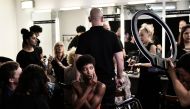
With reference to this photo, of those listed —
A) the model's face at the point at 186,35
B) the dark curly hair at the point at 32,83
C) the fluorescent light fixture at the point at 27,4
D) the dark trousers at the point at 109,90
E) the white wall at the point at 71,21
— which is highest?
the fluorescent light fixture at the point at 27,4

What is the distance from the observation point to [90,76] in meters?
2.45

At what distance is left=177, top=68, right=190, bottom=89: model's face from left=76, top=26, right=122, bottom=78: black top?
4.73 feet

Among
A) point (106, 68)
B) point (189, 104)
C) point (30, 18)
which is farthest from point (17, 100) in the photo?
point (30, 18)

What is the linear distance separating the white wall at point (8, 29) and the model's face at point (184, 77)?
6.99m

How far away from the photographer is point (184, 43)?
3.05 meters

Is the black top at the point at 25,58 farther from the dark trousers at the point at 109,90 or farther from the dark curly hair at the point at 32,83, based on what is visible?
the dark curly hair at the point at 32,83

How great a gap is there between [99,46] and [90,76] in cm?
59

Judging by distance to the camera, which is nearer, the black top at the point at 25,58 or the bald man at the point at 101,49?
the bald man at the point at 101,49

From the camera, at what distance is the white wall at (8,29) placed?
26.1ft

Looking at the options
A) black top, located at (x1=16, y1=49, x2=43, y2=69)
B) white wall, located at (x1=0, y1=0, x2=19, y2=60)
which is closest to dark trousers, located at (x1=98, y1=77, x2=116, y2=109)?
black top, located at (x1=16, y1=49, x2=43, y2=69)

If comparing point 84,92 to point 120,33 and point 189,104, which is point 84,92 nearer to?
point 189,104

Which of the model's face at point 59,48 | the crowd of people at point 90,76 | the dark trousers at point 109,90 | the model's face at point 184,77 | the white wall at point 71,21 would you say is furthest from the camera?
the white wall at point 71,21

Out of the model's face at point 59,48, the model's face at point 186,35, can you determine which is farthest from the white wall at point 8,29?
the model's face at point 186,35

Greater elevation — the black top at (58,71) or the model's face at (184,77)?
the model's face at (184,77)
